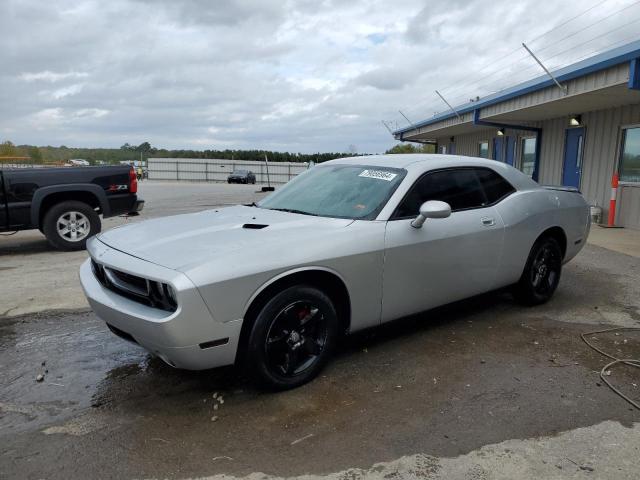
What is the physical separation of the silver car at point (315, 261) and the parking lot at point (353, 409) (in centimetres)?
36

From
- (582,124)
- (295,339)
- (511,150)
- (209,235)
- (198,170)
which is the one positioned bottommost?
(295,339)

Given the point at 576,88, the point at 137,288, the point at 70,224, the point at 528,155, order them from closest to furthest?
1. the point at 137,288
2. the point at 70,224
3. the point at 576,88
4. the point at 528,155

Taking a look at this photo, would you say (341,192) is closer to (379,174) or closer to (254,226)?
(379,174)

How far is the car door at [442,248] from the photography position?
11.6ft

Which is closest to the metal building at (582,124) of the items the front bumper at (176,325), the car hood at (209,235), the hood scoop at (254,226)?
the car hood at (209,235)

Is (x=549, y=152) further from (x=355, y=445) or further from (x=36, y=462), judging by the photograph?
(x=36, y=462)

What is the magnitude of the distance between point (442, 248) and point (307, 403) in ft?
5.18

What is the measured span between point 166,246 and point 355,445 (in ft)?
5.23

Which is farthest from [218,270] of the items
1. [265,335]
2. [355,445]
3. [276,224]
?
[355,445]

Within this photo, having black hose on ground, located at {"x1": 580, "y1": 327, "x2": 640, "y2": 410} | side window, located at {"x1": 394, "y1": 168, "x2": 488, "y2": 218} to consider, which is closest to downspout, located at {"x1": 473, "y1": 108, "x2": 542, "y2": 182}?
black hose on ground, located at {"x1": 580, "y1": 327, "x2": 640, "y2": 410}

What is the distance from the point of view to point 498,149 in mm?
17344

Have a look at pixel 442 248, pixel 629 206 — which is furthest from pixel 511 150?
pixel 442 248

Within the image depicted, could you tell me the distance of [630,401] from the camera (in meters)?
3.05

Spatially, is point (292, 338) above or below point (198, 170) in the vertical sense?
below
